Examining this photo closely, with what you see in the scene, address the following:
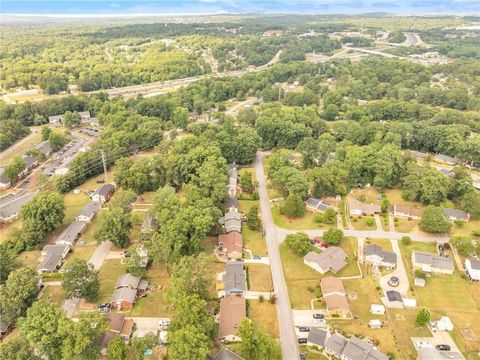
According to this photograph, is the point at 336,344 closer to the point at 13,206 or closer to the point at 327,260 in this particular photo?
the point at 327,260

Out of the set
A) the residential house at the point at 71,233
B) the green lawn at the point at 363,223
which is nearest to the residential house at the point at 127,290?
the residential house at the point at 71,233

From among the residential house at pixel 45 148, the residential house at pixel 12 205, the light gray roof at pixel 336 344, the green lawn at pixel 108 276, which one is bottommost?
the green lawn at pixel 108 276

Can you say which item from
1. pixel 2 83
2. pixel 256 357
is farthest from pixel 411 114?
pixel 2 83

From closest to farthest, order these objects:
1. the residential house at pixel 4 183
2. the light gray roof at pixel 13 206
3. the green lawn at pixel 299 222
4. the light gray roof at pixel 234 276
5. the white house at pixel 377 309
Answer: the white house at pixel 377 309 < the light gray roof at pixel 234 276 < the green lawn at pixel 299 222 < the light gray roof at pixel 13 206 < the residential house at pixel 4 183

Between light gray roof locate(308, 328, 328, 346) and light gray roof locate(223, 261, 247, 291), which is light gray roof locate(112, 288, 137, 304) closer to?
light gray roof locate(223, 261, 247, 291)

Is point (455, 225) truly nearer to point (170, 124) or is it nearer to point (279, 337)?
point (279, 337)

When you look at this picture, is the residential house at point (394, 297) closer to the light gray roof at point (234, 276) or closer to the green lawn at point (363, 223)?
the green lawn at point (363, 223)
